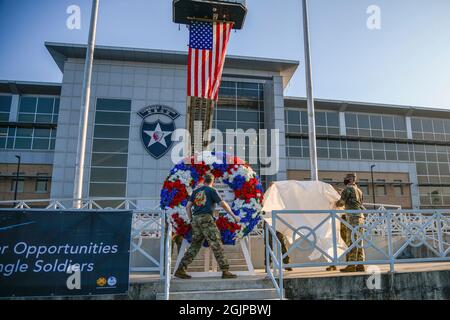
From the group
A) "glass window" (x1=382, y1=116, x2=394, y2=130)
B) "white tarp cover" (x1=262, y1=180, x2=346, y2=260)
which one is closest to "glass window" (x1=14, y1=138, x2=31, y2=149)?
"white tarp cover" (x1=262, y1=180, x2=346, y2=260)

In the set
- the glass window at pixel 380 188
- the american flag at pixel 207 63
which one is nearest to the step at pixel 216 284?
the american flag at pixel 207 63

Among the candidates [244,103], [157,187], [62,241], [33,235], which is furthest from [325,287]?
[244,103]

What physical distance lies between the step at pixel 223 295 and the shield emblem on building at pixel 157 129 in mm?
24147

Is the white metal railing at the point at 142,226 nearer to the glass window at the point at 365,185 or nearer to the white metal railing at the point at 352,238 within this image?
the white metal railing at the point at 352,238

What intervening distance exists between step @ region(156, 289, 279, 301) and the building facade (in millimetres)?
16835

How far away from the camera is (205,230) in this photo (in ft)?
19.6

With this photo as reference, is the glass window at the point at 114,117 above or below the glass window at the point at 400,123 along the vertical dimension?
below

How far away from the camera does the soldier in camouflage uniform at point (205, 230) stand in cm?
599

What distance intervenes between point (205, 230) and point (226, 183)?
5.89 feet

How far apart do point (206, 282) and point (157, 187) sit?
78.7 ft

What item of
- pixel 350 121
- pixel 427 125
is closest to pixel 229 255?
pixel 350 121

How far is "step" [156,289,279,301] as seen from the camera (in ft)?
17.8

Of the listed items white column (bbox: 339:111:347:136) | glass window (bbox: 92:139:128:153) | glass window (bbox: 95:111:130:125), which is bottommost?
glass window (bbox: 92:139:128:153)

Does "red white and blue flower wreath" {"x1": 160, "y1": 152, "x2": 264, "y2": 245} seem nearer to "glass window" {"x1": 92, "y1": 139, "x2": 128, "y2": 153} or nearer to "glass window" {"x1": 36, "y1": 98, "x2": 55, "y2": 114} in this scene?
"glass window" {"x1": 92, "y1": 139, "x2": 128, "y2": 153}
